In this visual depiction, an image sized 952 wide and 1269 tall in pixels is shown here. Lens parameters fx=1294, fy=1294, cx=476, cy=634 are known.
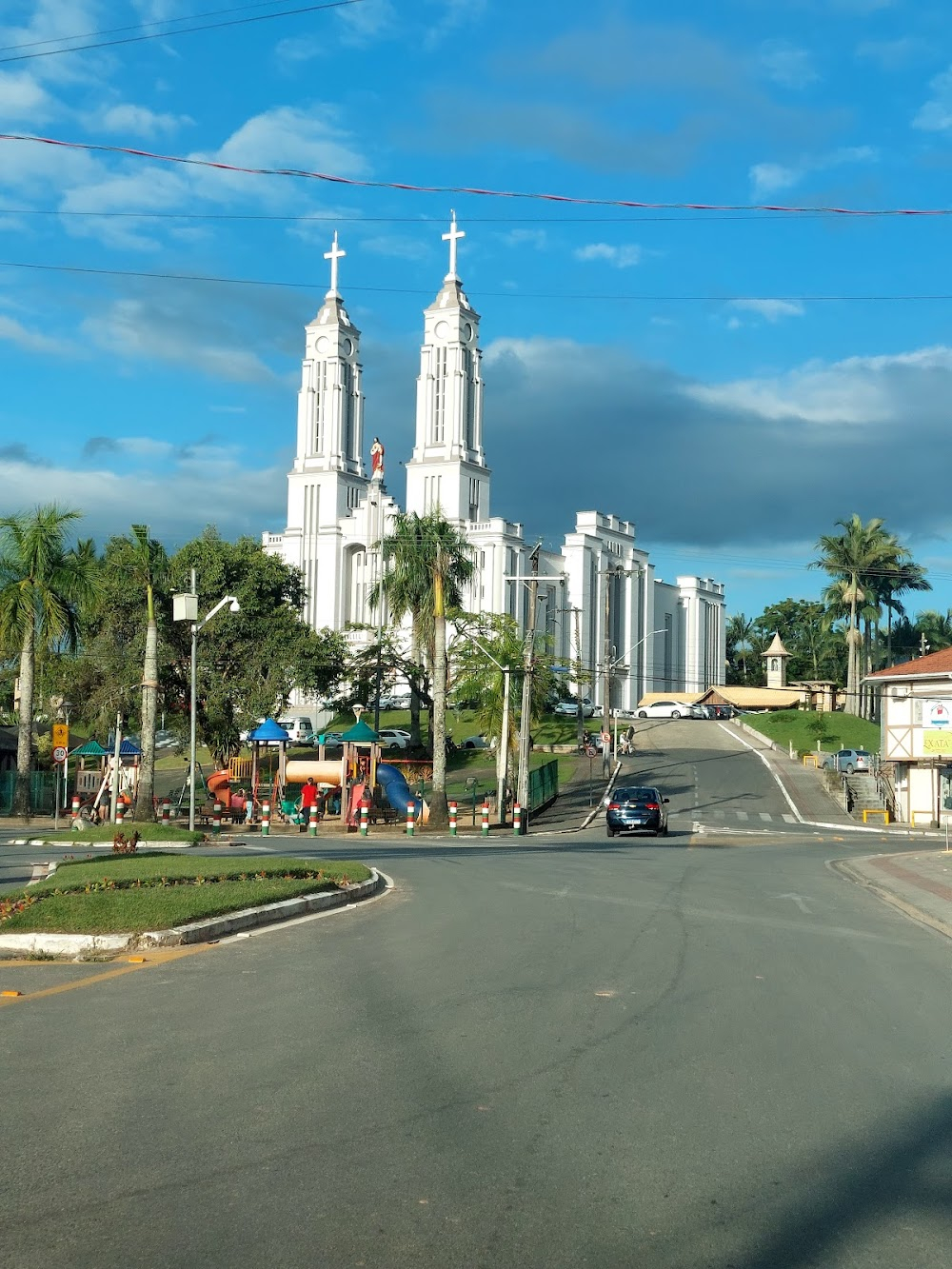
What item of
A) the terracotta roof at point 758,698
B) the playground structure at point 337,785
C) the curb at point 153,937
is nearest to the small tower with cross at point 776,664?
the terracotta roof at point 758,698

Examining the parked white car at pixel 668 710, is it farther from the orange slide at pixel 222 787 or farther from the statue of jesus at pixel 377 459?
the orange slide at pixel 222 787

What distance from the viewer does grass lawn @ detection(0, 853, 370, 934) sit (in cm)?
1288

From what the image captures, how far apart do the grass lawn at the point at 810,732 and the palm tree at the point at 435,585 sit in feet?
130

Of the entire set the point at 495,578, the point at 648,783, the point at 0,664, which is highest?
the point at 495,578

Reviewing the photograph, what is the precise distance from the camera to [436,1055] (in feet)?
25.9

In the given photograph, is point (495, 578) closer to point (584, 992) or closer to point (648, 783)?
point (648, 783)

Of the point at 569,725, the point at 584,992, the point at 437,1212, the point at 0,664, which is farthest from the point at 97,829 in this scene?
the point at 569,725

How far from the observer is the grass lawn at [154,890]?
12.9 m

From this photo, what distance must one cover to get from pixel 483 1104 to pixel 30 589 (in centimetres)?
3968

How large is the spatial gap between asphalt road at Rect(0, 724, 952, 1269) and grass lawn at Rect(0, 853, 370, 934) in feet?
3.83

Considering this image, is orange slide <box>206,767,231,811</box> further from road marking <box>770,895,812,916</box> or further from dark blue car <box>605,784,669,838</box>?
road marking <box>770,895,812,916</box>

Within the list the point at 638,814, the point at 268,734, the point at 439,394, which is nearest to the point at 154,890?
the point at 638,814

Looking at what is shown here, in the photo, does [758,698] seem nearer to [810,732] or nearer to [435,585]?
[810,732]

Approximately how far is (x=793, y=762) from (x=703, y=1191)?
236 ft
